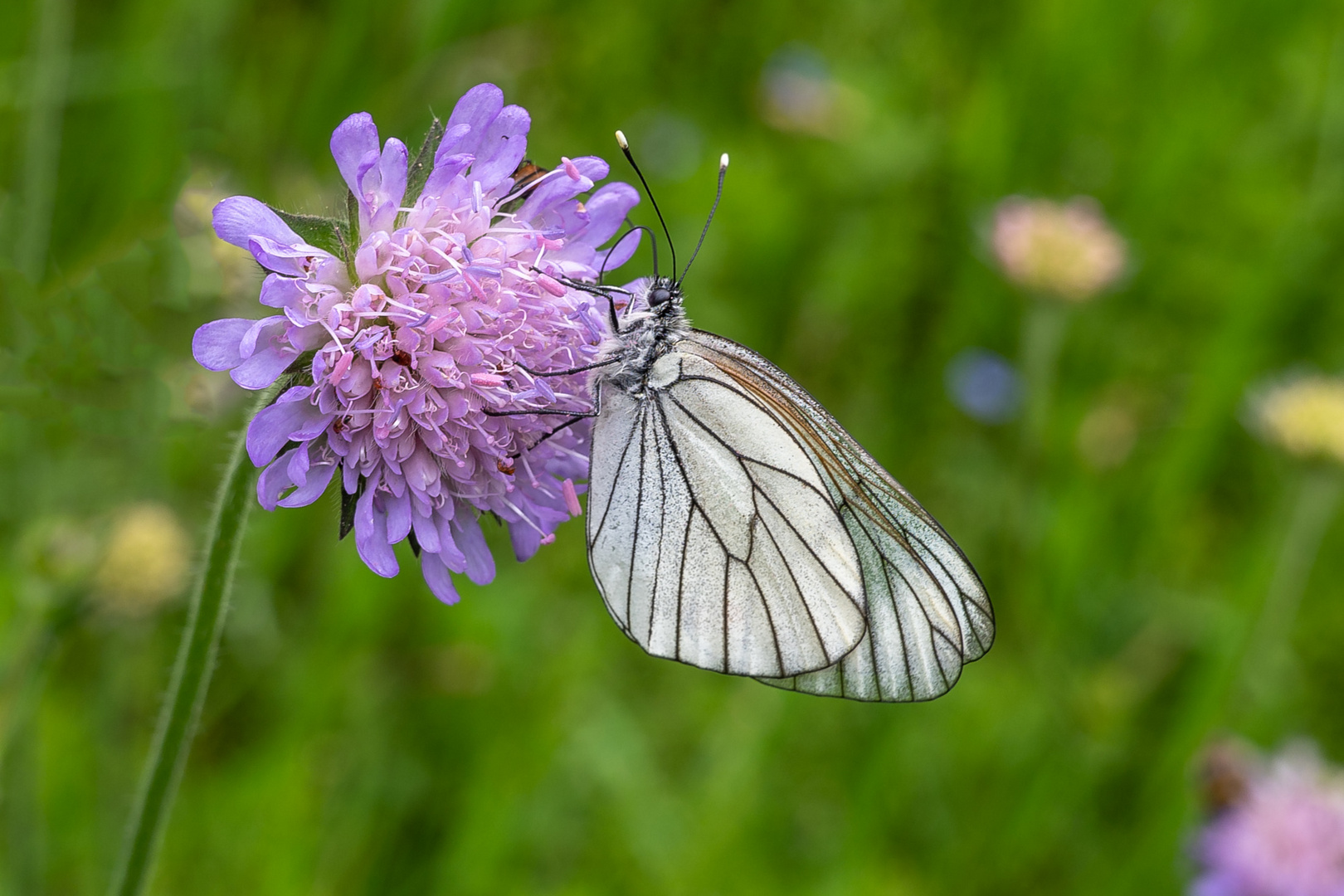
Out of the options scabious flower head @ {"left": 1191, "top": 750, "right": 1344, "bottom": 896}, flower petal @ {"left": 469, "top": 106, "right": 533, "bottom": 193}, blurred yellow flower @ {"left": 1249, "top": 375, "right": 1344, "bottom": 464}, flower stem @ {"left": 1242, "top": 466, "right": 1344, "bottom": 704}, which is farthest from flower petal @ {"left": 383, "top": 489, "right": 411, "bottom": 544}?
blurred yellow flower @ {"left": 1249, "top": 375, "right": 1344, "bottom": 464}

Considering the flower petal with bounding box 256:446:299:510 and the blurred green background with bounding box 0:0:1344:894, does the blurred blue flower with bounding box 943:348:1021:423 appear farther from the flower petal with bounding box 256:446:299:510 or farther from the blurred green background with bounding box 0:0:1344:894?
the flower petal with bounding box 256:446:299:510

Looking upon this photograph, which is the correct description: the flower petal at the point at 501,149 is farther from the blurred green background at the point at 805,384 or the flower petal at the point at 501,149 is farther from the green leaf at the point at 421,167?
the blurred green background at the point at 805,384

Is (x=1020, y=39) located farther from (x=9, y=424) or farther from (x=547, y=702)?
(x=9, y=424)

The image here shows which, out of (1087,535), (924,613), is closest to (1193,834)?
(1087,535)

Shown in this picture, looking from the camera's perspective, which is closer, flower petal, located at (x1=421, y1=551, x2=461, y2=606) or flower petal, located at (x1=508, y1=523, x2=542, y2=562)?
flower petal, located at (x1=421, y1=551, x2=461, y2=606)

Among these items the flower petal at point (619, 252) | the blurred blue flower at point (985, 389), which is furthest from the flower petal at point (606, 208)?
the blurred blue flower at point (985, 389)

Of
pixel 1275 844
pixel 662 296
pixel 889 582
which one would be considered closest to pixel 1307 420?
pixel 1275 844
